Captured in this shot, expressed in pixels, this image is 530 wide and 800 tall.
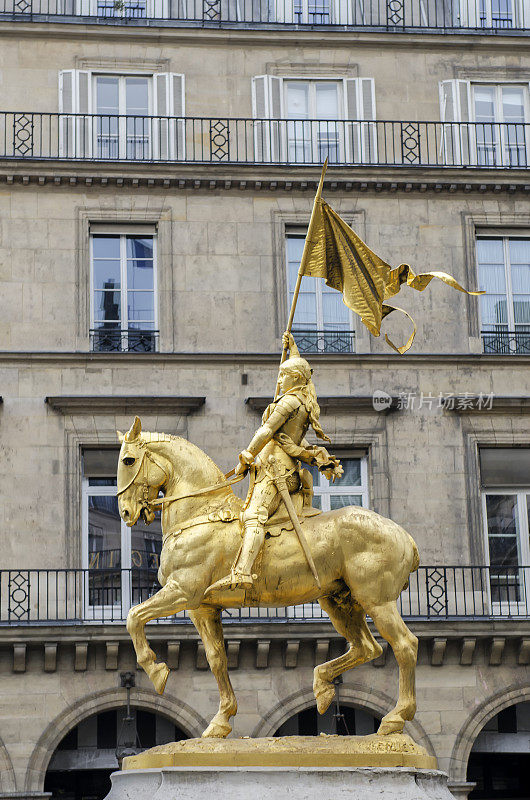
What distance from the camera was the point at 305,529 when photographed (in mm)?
12352

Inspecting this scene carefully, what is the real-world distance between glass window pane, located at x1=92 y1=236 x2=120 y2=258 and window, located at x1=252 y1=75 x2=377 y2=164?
2761mm

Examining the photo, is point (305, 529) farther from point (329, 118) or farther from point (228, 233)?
point (329, 118)

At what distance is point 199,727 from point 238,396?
5135 mm

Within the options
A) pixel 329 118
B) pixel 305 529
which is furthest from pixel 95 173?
pixel 305 529

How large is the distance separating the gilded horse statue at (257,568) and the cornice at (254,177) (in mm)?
13648

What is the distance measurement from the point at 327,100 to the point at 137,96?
10.4ft

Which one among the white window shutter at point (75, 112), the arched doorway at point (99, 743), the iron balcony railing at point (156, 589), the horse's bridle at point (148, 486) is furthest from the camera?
the white window shutter at point (75, 112)

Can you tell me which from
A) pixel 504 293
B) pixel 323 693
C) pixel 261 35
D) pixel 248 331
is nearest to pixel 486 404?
pixel 504 293

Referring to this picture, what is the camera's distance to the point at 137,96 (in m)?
26.6

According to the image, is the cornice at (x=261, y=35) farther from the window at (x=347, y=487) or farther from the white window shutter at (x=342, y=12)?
the window at (x=347, y=487)

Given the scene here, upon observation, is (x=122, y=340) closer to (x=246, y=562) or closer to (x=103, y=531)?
(x=103, y=531)

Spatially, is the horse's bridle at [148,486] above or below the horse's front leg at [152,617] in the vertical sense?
above

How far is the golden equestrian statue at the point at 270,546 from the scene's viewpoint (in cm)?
1215

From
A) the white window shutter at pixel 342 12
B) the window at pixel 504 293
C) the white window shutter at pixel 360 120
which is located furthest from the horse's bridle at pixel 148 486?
the white window shutter at pixel 342 12
